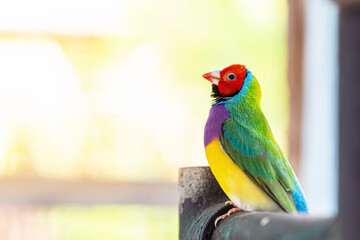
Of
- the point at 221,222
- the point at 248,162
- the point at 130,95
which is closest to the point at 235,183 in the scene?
the point at 248,162

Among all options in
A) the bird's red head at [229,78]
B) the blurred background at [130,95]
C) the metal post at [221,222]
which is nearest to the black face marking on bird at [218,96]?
the bird's red head at [229,78]

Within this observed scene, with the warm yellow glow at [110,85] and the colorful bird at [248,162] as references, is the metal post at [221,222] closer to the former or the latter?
the colorful bird at [248,162]

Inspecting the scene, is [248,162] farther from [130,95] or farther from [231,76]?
[130,95]

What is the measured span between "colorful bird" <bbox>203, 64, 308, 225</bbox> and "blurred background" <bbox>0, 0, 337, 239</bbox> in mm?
1519

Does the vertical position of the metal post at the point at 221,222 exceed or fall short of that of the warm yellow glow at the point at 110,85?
it falls short

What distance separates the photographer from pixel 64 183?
2.39 meters

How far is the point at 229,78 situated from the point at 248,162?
0.17m

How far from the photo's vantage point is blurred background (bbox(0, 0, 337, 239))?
7.89 ft

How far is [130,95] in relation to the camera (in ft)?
8.19

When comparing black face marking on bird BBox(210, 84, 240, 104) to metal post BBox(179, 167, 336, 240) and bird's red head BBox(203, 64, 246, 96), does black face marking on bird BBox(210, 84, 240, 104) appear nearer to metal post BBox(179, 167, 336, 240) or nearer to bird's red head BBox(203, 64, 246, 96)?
bird's red head BBox(203, 64, 246, 96)

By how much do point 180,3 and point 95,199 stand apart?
100cm

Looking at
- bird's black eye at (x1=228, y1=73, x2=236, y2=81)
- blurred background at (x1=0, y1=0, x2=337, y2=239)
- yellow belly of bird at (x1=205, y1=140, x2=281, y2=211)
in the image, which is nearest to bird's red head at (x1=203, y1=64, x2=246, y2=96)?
bird's black eye at (x1=228, y1=73, x2=236, y2=81)

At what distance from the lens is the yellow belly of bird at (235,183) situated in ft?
2.75

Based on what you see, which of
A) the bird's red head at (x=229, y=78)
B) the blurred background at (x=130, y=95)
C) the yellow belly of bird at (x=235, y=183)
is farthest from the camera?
the blurred background at (x=130, y=95)
